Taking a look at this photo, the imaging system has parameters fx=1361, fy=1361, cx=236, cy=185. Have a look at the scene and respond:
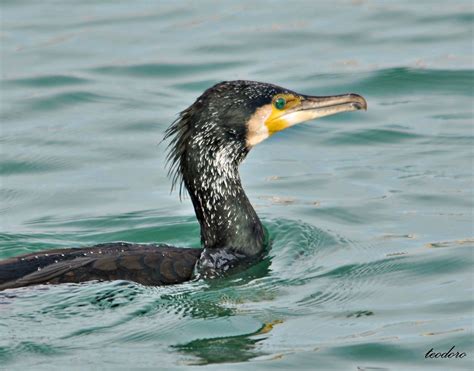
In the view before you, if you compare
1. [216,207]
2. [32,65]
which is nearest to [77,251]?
[216,207]

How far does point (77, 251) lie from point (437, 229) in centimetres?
311

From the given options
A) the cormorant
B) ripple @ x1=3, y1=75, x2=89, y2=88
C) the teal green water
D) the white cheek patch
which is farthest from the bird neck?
ripple @ x1=3, y1=75, x2=89, y2=88

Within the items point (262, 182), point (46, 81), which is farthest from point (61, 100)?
point (262, 182)

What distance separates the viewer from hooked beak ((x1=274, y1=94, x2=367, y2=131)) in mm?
10234

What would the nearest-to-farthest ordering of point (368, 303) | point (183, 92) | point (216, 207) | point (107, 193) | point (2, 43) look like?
1. point (368, 303)
2. point (216, 207)
3. point (107, 193)
4. point (183, 92)
5. point (2, 43)

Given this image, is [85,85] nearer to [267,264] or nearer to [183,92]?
[183,92]

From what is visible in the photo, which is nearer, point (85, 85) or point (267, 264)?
point (267, 264)

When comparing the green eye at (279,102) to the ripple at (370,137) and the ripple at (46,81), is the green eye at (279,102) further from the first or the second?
the ripple at (46,81)

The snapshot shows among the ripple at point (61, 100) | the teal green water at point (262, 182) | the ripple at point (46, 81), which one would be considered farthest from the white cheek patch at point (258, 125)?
the ripple at point (46, 81)

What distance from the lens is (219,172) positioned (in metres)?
10.0

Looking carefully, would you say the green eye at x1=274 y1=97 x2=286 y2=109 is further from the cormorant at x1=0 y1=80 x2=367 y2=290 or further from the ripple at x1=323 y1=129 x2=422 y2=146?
the ripple at x1=323 y1=129 x2=422 y2=146

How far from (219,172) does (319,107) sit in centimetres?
94

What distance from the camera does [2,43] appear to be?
16.4m

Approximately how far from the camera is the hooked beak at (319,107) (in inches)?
403
